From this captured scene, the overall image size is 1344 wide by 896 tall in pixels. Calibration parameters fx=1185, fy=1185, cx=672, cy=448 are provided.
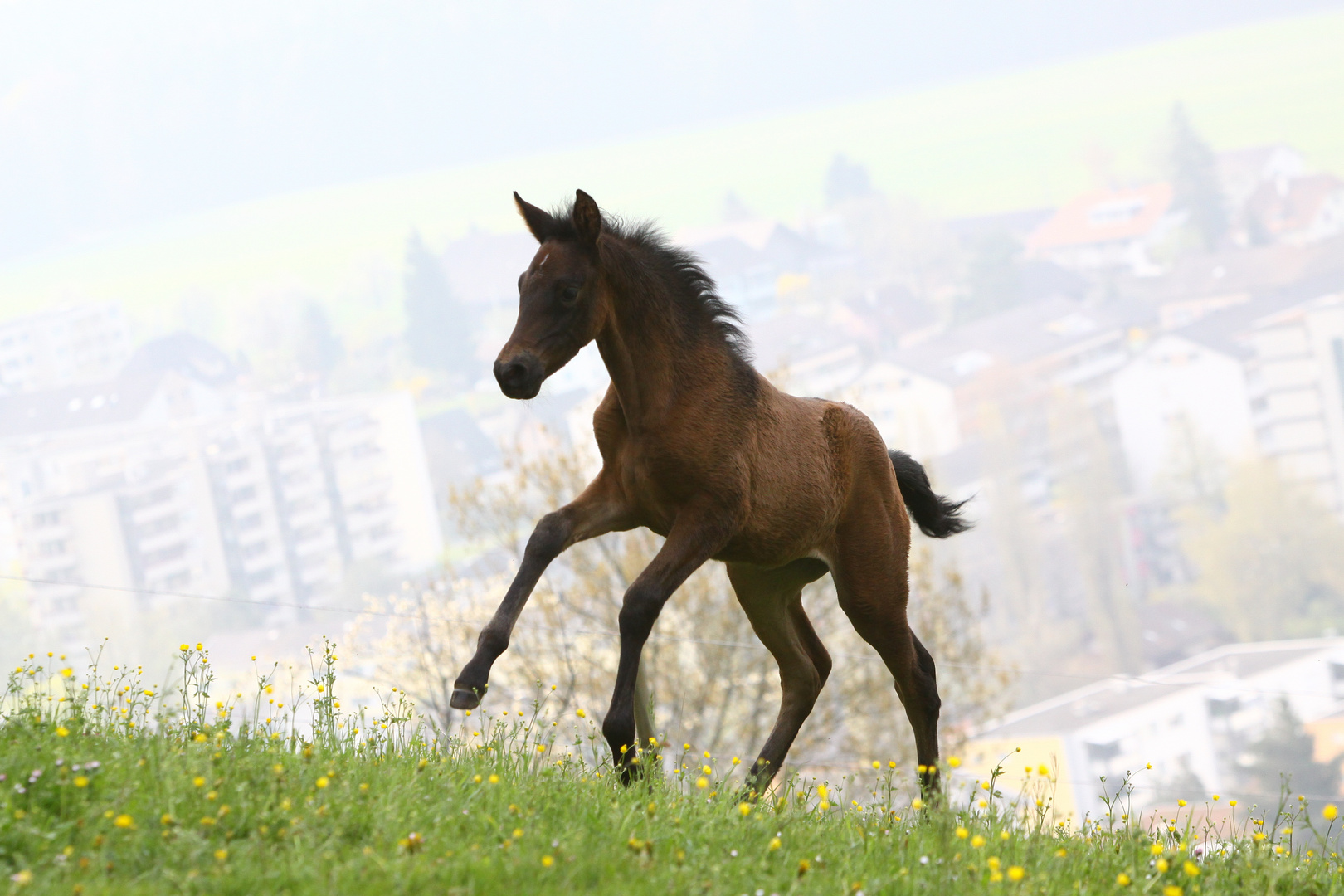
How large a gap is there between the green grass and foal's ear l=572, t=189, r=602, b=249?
1.79 meters

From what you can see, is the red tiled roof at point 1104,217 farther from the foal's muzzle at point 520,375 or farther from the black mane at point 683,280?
the foal's muzzle at point 520,375

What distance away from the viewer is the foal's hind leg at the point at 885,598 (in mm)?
5238

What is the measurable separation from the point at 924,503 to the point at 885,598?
3.07ft

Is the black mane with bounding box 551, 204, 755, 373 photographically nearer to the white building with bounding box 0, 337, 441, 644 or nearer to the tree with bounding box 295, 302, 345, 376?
the white building with bounding box 0, 337, 441, 644

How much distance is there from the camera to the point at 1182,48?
102m

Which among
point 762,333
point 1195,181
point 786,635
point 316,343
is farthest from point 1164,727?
point 786,635

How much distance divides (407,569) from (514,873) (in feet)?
180

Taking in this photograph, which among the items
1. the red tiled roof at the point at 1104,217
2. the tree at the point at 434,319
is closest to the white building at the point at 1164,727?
the red tiled roof at the point at 1104,217

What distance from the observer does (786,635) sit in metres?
5.55

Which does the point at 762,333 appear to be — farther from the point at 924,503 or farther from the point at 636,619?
the point at 636,619

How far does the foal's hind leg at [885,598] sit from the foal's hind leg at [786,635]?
0.56 feet

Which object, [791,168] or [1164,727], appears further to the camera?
[791,168]

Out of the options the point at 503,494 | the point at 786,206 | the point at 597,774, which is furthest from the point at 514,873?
the point at 786,206

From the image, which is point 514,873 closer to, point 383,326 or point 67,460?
point 67,460
